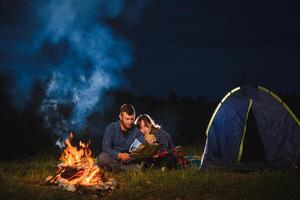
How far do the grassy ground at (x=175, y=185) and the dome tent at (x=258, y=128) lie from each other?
0.86 m

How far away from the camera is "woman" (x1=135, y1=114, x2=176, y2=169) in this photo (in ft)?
31.9

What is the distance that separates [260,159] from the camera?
1102cm

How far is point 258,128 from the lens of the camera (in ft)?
34.7

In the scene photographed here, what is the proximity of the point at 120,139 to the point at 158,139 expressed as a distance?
847mm

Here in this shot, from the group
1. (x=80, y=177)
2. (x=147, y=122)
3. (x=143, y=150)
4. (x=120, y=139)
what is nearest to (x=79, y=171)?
(x=80, y=177)

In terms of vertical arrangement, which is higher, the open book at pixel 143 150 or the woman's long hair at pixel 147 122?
the woman's long hair at pixel 147 122

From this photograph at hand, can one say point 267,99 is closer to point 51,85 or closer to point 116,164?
point 116,164

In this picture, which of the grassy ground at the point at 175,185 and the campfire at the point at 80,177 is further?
the campfire at the point at 80,177

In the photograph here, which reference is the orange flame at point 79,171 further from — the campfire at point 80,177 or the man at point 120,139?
the man at point 120,139

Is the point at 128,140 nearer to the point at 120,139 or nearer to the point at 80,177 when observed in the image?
the point at 120,139

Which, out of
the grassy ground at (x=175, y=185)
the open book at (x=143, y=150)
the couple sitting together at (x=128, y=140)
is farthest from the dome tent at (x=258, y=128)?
the open book at (x=143, y=150)

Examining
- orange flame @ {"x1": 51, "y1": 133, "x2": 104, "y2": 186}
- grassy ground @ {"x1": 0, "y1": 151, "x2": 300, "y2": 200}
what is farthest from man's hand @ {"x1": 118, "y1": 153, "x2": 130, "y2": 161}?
orange flame @ {"x1": 51, "y1": 133, "x2": 104, "y2": 186}

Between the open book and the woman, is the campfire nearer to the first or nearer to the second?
the open book

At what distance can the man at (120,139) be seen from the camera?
9463mm
